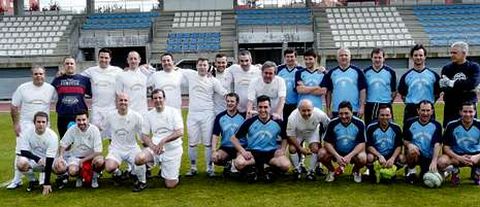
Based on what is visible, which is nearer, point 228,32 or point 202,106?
point 202,106

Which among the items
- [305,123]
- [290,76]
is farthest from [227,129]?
[290,76]

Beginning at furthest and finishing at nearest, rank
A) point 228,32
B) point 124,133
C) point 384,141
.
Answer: point 228,32, point 124,133, point 384,141

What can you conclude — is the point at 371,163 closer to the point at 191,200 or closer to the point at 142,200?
the point at 191,200

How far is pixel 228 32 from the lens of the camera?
29.9 metres

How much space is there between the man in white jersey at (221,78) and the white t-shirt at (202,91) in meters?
0.13

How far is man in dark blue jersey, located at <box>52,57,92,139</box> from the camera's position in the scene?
7.44 meters

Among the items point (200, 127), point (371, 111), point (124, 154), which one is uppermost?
point (371, 111)

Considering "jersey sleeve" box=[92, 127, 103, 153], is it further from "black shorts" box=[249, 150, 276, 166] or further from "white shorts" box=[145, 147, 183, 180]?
"black shorts" box=[249, 150, 276, 166]

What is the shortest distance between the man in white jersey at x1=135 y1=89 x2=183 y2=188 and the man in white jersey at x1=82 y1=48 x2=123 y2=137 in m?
0.96

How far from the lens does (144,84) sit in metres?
7.86

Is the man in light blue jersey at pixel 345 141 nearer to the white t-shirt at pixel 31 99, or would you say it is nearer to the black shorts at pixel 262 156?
the black shorts at pixel 262 156

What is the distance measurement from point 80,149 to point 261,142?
215cm

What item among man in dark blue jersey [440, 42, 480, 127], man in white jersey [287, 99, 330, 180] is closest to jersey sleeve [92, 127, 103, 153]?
man in white jersey [287, 99, 330, 180]

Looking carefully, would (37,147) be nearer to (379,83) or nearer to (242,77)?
(242,77)
